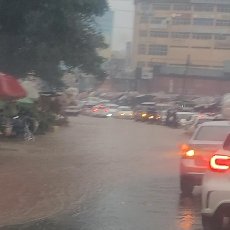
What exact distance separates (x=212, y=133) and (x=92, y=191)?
2635 millimetres

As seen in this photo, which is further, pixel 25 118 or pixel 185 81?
pixel 185 81

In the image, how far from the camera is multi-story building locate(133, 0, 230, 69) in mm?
Answer: 88062

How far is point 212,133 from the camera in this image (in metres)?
13.2

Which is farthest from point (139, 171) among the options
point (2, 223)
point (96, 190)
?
point (2, 223)

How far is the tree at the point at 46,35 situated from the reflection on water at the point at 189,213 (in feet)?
50.5

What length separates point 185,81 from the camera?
275 feet

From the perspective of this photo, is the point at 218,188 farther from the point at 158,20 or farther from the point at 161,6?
the point at 158,20

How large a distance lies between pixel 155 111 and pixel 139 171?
121 feet

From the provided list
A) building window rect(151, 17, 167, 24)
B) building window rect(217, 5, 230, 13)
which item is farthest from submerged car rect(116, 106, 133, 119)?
building window rect(217, 5, 230, 13)

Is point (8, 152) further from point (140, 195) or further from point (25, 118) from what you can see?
point (140, 195)

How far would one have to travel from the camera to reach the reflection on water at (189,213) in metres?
9.34

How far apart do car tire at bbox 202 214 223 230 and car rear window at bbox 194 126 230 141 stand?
419 centimetres

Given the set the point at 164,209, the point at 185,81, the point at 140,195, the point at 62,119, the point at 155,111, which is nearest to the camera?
the point at 164,209

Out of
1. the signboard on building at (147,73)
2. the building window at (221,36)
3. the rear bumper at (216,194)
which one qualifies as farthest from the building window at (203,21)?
the rear bumper at (216,194)
